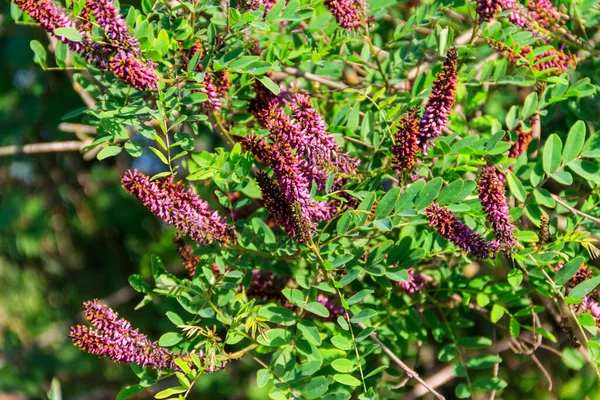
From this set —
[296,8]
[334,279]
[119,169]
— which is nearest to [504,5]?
[296,8]

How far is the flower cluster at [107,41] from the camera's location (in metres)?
1.02

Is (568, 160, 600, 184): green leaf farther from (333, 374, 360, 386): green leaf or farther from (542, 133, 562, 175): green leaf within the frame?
(333, 374, 360, 386): green leaf

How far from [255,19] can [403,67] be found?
390 mm

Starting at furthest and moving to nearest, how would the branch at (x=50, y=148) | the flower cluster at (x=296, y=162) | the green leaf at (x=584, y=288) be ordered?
1. the branch at (x=50, y=148)
2. the green leaf at (x=584, y=288)
3. the flower cluster at (x=296, y=162)

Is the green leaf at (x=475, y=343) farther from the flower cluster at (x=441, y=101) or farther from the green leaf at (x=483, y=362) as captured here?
the flower cluster at (x=441, y=101)

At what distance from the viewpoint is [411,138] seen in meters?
1.00

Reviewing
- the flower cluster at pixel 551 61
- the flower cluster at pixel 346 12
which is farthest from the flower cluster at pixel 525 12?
the flower cluster at pixel 346 12

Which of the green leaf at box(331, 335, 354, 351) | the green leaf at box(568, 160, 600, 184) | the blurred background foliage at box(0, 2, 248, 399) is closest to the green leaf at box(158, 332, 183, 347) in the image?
the green leaf at box(331, 335, 354, 351)

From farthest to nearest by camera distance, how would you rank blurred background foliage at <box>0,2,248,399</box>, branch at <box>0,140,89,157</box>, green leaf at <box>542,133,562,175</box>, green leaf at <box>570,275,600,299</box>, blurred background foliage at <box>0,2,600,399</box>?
blurred background foliage at <box>0,2,248,399</box>
blurred background foliage at <box>0,2,600,399</box>
branch at <box>0,140,89,157</box>
green leaf at <box>542,133,562,175</box>
green leaf at <box>570,275,600,299</box>

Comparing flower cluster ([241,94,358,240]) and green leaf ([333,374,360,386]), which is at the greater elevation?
flower cluster ([241,94,358,240])

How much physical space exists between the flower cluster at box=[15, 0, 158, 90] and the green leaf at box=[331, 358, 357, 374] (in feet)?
1.67

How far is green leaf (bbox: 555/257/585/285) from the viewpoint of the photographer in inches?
41.7

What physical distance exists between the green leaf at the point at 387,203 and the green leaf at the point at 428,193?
1.5 inches

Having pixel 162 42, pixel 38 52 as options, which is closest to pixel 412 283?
pixel 162 42
